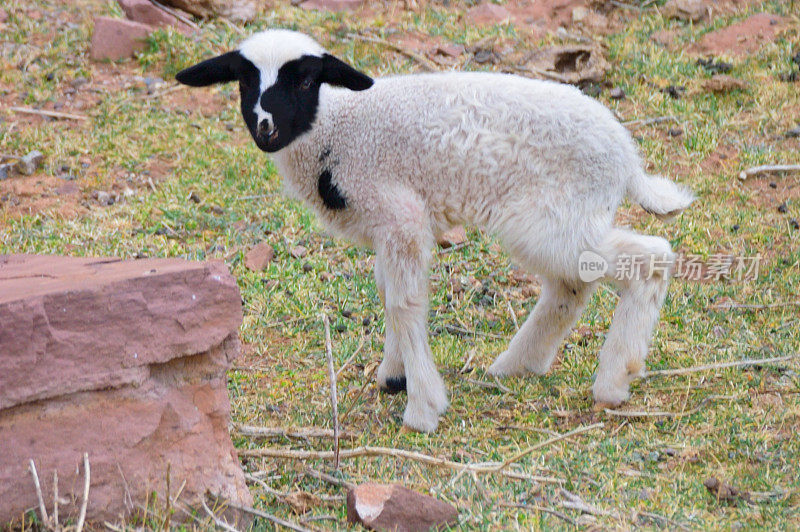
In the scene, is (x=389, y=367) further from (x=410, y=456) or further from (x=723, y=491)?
(x=723, y=491)

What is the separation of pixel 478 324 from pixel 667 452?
216cm

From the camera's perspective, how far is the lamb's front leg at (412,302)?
501 cm

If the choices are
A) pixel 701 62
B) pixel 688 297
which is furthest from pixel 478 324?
pixel 701 62

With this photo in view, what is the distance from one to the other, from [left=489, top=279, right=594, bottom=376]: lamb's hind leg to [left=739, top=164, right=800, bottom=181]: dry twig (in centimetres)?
318

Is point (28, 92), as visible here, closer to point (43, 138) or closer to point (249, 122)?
point (43, 138)

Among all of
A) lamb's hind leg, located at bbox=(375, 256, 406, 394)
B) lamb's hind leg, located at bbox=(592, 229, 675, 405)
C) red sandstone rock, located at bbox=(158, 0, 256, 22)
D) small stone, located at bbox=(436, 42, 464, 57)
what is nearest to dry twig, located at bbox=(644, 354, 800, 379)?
lamb's hind leg, located at bbox=(592, 229, 675, 405)

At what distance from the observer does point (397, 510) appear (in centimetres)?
376

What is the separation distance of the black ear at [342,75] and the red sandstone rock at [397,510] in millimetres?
2202

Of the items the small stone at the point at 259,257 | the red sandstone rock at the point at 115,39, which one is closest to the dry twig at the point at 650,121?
the small stone at the point at 259,257

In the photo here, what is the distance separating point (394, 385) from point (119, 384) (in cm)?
217

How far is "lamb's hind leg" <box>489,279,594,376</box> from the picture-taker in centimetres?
554

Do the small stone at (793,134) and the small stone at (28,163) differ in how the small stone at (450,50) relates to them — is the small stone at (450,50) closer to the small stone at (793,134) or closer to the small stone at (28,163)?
the small stone at (793,134)

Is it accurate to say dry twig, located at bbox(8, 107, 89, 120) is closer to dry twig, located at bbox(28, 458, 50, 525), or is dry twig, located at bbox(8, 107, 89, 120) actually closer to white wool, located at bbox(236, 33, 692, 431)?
white wool, located at bbox(236, 33, 692, 431)

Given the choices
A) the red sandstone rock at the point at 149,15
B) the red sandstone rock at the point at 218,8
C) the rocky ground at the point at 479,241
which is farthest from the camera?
the red sandstone rock at the point at 218,8
